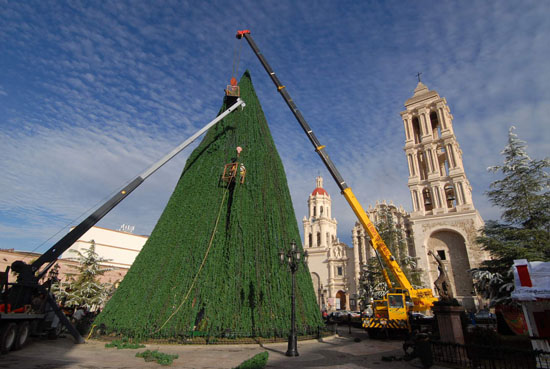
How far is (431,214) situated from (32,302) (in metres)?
31.8

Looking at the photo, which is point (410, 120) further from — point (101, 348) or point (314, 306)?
point (101, 348)

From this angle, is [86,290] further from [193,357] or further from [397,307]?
[397,307]

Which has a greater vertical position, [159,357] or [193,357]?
[159,357]

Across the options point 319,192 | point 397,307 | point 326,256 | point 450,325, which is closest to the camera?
point 450,325

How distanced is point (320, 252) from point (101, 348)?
39113 mm

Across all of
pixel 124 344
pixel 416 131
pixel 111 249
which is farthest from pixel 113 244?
pixel 416 131

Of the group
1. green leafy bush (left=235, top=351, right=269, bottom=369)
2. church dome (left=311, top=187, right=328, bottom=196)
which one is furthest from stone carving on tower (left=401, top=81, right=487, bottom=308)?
green leafy bush (left=235, top=351, right=269, bottom=369)

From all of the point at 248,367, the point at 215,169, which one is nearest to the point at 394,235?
the point at 215,169

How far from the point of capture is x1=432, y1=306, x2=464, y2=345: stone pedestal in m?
7.97

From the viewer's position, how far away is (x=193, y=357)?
8.23 metres

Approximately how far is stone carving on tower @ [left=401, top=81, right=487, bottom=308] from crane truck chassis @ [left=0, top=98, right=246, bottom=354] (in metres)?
28.6

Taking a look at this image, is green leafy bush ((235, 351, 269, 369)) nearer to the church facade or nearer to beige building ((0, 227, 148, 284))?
the church facade

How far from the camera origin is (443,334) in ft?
26.8

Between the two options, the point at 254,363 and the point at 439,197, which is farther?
the point at 439,197
